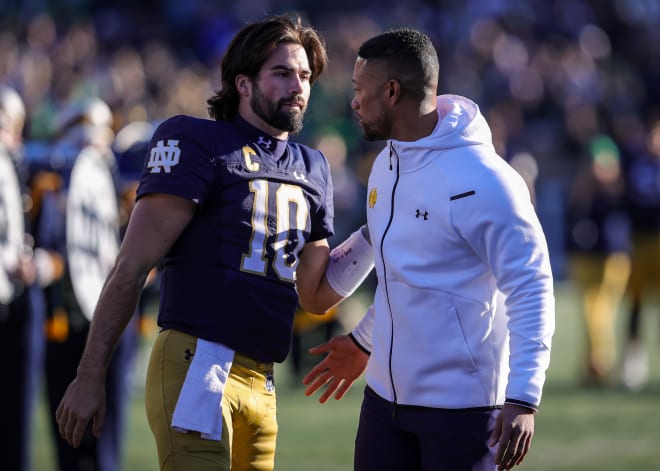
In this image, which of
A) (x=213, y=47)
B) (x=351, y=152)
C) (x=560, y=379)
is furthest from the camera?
(x=213, y=47)

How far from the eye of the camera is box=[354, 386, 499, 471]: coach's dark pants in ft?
13.9

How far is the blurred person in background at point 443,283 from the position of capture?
409 centimetres

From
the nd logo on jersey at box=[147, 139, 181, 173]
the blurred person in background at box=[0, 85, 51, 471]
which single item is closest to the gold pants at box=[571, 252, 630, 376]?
the blurred person in background at box=[0, 85, 51, 471]

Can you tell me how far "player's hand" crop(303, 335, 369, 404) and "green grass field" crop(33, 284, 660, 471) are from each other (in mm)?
3173

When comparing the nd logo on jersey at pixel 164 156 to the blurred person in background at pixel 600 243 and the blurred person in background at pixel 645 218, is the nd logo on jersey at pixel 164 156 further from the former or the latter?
the blurred person in background at pixel 645 218

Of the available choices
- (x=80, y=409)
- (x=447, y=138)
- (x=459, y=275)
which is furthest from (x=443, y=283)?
(x=80, y=409)

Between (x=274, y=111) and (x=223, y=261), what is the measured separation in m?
0.58

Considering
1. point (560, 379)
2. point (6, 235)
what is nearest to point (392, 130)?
point (6, 235)

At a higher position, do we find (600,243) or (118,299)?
(600,243)

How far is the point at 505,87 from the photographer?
21.9 meters

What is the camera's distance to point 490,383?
4.28 m

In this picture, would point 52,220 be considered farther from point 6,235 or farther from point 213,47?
point 213,47

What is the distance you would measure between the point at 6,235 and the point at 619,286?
8.36 m

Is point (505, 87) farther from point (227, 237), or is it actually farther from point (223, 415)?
point (223, 415)
